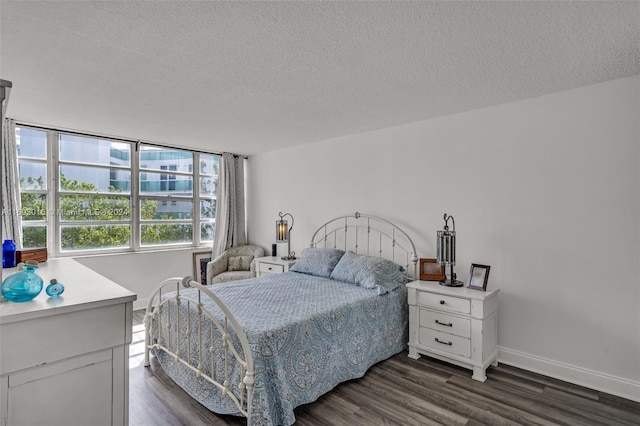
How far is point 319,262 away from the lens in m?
3.80

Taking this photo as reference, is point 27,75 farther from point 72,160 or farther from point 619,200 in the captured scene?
point 619,200

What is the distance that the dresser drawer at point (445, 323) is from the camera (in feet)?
9.20

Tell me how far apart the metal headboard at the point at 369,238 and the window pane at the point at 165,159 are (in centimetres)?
241

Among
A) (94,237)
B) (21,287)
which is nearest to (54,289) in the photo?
(21,287)

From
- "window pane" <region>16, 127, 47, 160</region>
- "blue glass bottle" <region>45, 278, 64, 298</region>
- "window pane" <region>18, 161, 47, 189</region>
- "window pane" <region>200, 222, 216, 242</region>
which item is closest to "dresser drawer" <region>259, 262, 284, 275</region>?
"window pane" <region>200, 222, 216, 242</region>

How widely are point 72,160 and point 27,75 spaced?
2111 mm

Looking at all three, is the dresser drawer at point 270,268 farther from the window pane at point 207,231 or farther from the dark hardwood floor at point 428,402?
the dark hardwood floor at point 428,402

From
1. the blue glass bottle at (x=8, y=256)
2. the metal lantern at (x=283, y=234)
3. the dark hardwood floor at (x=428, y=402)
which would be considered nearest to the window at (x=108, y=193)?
the metal lantern at (x=283, y=234)

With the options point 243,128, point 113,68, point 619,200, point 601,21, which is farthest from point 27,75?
point 619,200

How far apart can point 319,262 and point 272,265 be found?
3.08ft

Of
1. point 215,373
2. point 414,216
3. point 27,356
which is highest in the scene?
point 414,216

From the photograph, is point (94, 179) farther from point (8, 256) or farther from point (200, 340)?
point (200, 340)

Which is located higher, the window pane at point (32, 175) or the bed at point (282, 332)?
the window pane at point (32, 175)

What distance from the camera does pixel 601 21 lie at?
69.8 inches
